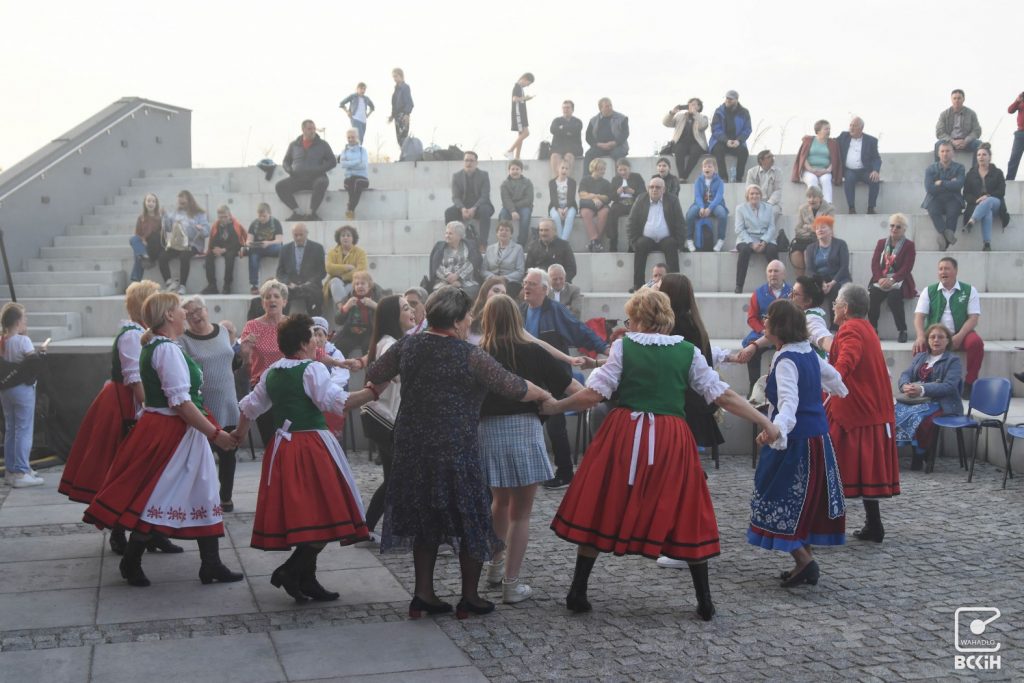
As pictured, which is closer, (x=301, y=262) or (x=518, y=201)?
(x=301, y=262)

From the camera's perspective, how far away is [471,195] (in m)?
14.7

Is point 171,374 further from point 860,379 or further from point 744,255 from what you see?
point 744,255

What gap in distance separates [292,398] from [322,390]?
0.54ft

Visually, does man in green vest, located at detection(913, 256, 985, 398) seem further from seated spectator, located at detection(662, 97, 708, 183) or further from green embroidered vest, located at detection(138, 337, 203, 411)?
green embroidered vest, located at detection(138, 337, 203, 411)

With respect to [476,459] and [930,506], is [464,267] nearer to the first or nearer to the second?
[930,506]

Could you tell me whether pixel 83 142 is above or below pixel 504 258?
above

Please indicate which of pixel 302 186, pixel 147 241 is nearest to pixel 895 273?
pixel 302 186

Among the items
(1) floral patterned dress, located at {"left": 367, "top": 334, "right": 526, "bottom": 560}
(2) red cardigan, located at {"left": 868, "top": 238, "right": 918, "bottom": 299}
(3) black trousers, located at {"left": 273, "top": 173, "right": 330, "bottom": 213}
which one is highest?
(3) black trousers, located at {"left": 273, "top": 173, "right": 330, "bottom": 213}

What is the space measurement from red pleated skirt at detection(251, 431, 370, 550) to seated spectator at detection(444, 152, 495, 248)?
914 centimetres

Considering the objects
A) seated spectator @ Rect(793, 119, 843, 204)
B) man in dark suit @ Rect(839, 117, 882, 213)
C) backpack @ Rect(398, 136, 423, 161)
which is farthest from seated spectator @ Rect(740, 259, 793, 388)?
backpack @ Rect(398, 136, 423, 161)

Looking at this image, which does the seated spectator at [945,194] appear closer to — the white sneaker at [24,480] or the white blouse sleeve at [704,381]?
the white blouse sleeve at [704,381]

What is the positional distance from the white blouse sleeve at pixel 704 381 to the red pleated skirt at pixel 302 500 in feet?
→ 5.81

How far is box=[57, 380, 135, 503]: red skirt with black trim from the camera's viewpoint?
6.79 metres

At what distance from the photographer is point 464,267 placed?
42.2 ft
